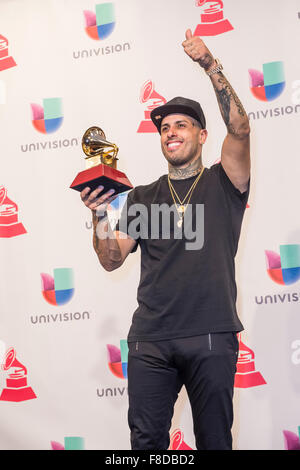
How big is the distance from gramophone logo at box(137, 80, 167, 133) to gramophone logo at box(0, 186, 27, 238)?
0.90 metres

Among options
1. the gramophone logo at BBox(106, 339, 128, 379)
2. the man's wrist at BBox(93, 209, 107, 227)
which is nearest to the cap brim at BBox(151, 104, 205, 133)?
the man's wrist at BBox(93, 209, 107, 227)

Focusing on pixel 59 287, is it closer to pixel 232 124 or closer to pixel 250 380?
pixel 250 380

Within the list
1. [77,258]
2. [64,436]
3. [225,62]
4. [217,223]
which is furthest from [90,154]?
[64,436]

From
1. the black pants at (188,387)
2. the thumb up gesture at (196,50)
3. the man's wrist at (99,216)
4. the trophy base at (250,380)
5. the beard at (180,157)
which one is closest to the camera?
the black pants at (188,387)

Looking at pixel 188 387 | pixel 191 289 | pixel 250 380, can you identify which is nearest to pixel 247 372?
pixel 250 380

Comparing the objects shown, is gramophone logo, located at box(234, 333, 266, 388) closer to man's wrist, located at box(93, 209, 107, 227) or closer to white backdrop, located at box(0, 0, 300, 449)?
white backdrop, located at box(0, 0, 300, 449)

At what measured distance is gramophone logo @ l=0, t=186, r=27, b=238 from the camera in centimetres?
322

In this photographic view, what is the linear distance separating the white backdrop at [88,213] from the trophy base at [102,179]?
1026 mm

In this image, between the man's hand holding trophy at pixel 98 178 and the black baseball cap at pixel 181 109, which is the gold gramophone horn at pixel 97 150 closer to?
the man's hand holding trophy at pixel 98 178

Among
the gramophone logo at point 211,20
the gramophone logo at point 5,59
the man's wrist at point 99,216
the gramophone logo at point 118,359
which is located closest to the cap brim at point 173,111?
the man's wrist at point 99,216

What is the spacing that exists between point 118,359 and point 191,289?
118 centimetres

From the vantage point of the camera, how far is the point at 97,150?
2137 mm

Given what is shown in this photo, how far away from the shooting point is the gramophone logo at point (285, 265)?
2812mm
